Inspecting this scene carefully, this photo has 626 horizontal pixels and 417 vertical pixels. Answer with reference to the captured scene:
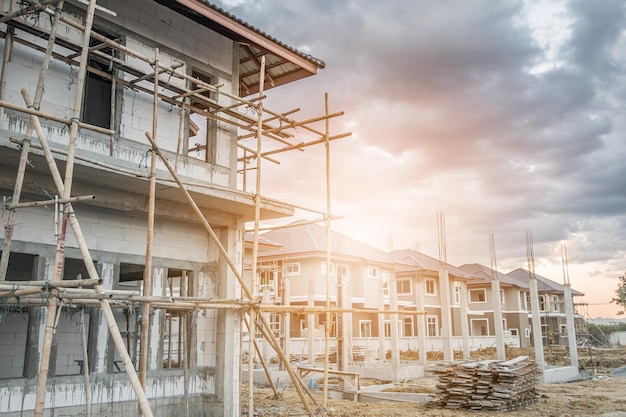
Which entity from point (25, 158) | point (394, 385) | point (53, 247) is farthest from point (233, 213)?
point (394, 385)

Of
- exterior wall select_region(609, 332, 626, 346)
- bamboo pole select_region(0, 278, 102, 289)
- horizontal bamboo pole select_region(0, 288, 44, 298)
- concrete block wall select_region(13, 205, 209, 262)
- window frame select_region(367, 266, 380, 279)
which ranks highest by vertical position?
window frame select_region(367, 266, 380, 279)

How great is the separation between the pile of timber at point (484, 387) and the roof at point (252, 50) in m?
10.2

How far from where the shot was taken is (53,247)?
9.34 meters

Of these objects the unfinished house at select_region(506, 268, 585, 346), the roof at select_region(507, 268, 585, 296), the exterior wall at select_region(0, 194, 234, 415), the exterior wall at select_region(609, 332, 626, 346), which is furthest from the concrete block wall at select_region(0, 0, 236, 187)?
the exterior wall at select_region(609, 332, 626, 346)

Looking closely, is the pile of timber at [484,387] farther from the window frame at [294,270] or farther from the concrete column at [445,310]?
the window frame at [294,270]

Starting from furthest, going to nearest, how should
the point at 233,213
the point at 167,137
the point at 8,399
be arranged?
the point at 233,213
the point at 167,137
the point at 8,399

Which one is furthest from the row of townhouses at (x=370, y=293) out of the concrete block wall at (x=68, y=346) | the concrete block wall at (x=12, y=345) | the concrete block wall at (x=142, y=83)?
the concrete block wall at (x=12, y=345)

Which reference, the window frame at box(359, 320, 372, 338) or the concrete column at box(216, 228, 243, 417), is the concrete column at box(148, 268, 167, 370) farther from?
the window frame at box(359, 320, 372, 338)

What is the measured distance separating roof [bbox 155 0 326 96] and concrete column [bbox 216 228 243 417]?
449 cm

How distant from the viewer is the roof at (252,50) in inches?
440

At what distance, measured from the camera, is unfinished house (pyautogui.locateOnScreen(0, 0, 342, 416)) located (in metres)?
8.31

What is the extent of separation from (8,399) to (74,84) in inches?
221

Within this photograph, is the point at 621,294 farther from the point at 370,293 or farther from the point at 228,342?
the point at 228,342

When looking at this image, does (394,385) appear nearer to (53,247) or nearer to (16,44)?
(53,247)
